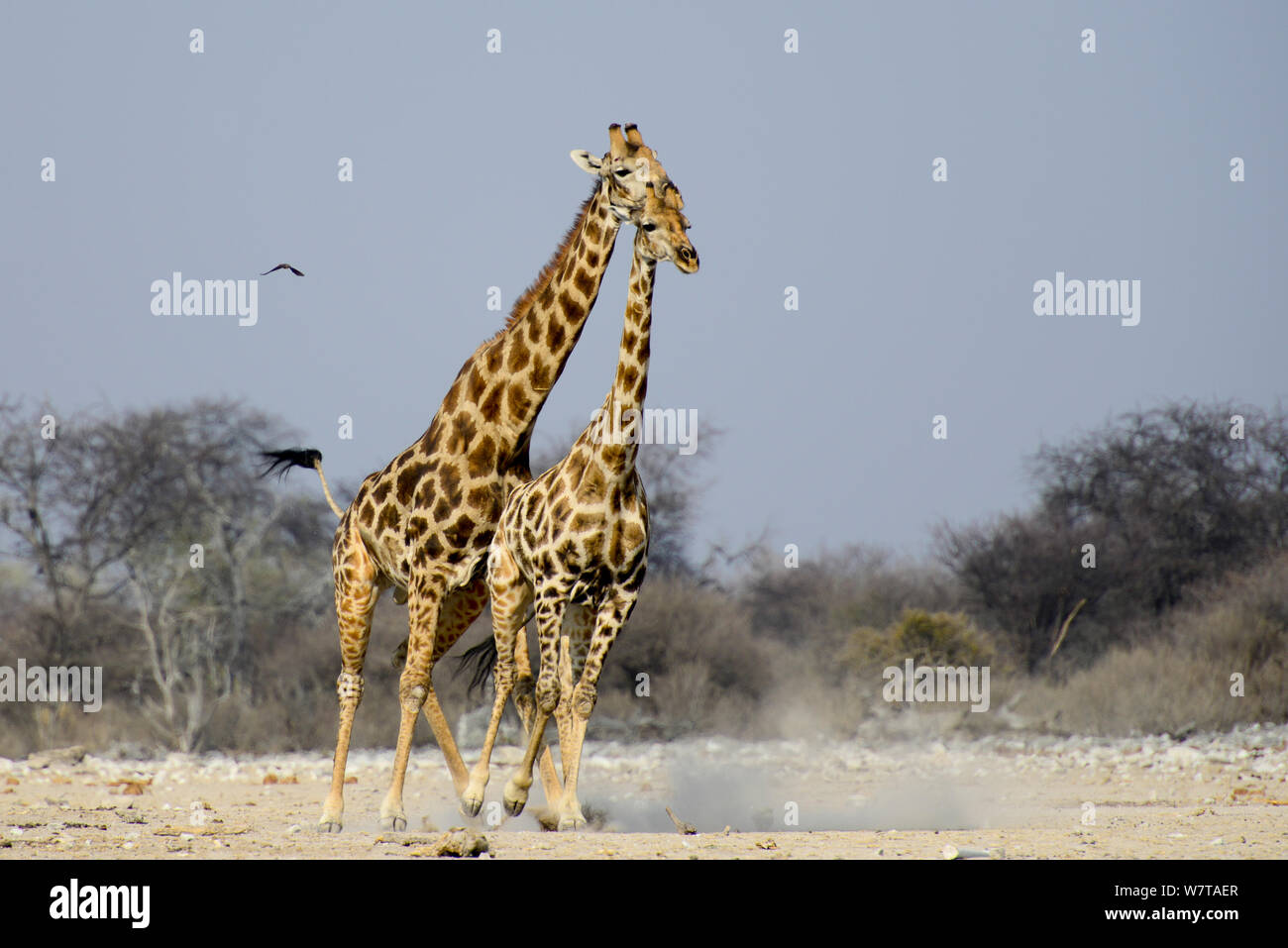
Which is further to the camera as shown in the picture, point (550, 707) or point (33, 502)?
point (33, 502)

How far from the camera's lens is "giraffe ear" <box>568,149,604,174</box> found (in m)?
7.47

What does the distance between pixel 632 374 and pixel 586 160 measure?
1219 mm

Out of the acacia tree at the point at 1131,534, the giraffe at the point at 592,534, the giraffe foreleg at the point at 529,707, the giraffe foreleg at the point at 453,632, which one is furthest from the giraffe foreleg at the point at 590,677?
the acacia tree at the point at 1131,534

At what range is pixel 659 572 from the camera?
2364 centimetres

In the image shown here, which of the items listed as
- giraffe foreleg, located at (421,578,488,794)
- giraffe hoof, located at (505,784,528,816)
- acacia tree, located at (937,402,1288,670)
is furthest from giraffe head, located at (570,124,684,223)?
acacia tree, located at (937,402,1288,670)

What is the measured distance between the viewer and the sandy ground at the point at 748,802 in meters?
6.42

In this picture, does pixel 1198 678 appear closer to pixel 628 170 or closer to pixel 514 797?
pixel 514 797

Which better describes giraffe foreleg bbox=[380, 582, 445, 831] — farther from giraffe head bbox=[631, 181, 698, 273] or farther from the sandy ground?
giraffe head bbox=[631, 181, 698, 273]

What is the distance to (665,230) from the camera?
6945 millimetres

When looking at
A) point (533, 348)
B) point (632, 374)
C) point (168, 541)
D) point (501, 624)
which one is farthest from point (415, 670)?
A: point (168, 541)

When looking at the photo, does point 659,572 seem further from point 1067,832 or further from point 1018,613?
point 1067,832

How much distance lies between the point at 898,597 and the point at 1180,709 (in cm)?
855

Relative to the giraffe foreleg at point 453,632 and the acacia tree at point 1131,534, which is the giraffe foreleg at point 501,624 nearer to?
the giraffe foreleg at point 453,632
